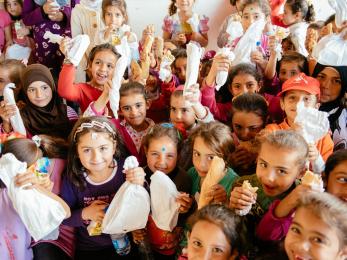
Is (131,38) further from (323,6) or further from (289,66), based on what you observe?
(323,6)

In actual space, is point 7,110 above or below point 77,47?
below

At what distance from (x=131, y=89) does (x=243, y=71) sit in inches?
25.0

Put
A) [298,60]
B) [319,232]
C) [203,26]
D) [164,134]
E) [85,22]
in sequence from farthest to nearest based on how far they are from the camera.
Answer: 1. [203,26]
2. [85,22]
3. [298,60]
4. [164,134]
5. [319,232]

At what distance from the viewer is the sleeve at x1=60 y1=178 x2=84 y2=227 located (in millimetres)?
1633

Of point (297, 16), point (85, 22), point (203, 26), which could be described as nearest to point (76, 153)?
point (85, 22)

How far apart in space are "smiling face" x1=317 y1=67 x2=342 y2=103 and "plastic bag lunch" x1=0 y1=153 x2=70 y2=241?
1.44 metres

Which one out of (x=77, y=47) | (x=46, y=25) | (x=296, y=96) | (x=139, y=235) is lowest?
(x=139, y=235)

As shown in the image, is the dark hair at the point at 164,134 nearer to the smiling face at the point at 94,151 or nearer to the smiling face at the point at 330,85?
the smiling face at the point at 94,151

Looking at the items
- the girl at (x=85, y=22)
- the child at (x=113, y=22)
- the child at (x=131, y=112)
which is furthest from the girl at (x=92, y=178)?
the girl at (x=85, y=22)

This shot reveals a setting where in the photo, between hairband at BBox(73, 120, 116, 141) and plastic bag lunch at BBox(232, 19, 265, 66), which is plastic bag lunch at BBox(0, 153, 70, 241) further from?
plastic bag lunch at BBox(232, 19, 265, 66)

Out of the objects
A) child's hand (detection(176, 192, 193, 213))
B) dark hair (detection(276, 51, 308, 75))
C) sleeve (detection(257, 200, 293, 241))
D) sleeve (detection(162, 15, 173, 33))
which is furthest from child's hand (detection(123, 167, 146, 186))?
sleeve (detection(162, 15, 173, 33))

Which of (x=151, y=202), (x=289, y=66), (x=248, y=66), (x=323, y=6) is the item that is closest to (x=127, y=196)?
(x=151, y=202)

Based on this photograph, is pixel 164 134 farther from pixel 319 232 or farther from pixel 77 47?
pixel 319 232

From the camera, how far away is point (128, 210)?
4.97 feet
